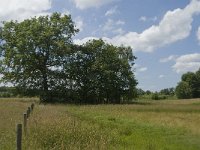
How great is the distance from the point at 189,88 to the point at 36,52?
270ft

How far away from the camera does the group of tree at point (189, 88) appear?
140 meters

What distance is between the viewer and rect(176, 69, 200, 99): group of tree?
458 ft

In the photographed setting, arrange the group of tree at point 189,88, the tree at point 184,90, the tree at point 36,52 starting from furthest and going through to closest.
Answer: the group of tree at point 189,88 < the tree at point 184,90 < the tree at point 36,52

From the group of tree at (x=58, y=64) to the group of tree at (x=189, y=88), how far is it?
228 feet

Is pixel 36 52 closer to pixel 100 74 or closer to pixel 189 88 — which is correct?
pixel 100 74

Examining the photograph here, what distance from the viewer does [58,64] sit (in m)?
68.0

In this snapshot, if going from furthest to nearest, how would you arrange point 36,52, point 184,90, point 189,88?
point 184,90
point 189,88
point 36,52

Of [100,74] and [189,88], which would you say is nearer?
[100,74]

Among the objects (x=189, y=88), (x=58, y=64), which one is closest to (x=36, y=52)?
(x=58, y=64)

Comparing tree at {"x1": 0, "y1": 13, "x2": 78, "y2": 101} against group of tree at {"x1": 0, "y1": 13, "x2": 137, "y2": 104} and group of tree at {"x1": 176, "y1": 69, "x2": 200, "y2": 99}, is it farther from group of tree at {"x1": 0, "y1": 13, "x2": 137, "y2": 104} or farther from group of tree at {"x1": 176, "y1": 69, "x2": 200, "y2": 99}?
group of tree at {"x1": 176, "y1": 69, "x2": 200, "y2": 99}

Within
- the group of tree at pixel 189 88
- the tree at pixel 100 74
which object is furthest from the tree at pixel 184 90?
the tree at pixel 100 74

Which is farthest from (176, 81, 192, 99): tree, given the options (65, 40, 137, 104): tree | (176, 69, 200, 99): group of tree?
(65, 40, 137, 104): tree

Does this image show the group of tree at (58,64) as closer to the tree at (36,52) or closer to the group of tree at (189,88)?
the tree at (36,52)

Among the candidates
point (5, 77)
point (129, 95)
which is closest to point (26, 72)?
point (5, 77)
